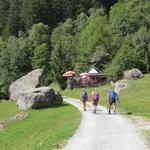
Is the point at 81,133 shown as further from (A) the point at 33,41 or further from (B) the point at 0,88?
(A) the point at 33,41

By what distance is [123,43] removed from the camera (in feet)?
413

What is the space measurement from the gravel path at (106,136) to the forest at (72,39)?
65091 mm

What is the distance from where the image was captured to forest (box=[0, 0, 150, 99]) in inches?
4481

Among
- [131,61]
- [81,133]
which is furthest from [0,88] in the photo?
[81,133]

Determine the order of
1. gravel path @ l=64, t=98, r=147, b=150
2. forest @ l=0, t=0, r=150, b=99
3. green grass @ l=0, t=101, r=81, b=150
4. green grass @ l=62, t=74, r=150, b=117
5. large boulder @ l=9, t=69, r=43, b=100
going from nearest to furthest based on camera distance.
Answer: gravel path @ l=64, t=98, r=147, b=150 → green grass @ l=0, t=101, r=81, b=150 → green grass @ l=62, t=74, r=150, b=117 → large boulder @ l=9, t=69, r=43, b=100 → forest @ l=0, t=0, r=150, b=99

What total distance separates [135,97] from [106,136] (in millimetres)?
34278

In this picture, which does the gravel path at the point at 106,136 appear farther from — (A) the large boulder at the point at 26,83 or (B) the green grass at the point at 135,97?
(A) the large boulder at the point at 26,83

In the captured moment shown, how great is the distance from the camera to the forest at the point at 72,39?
373ft

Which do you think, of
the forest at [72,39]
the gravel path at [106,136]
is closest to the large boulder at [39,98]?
the gravel path at [106,136]

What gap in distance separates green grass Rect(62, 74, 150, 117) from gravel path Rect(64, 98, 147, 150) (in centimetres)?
778

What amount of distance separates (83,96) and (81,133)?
18.0m

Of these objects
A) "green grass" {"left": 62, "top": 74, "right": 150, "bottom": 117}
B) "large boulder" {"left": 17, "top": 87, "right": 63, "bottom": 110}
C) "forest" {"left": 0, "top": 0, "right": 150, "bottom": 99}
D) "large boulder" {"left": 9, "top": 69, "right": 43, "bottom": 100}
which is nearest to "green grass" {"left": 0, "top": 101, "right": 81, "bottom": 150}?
"large boulder" {"left": 17, "top": 87, "right": 63, "bottom": 110}

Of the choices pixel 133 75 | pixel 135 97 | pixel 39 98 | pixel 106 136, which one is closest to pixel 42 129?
pixel 106 136

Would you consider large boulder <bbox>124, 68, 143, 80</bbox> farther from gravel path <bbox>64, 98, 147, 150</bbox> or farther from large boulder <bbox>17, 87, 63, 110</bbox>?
gravel path <bbox>64, 98, 147, 150</bbox>
